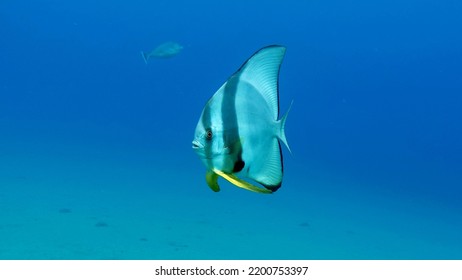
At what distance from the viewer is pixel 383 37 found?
6506 cm

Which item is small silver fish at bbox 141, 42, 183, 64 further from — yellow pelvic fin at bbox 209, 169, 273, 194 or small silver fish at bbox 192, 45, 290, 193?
yellow pelvic fin at bbox 209, 169, 273, 194

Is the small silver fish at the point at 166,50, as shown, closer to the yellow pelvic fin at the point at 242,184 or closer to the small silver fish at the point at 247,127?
the small silver fish at the point at 247,127

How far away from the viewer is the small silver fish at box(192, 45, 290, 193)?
1.31 m

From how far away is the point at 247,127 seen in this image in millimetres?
1376

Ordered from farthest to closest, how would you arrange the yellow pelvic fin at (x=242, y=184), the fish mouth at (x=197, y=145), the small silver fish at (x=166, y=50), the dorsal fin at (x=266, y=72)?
the small silver fish at (x=166, y=50) < the dorsal fin at (x=266, y=72) < the fish mouth at (x=197, y=145) < the yellow pelvic fin at (x=242, y=184)

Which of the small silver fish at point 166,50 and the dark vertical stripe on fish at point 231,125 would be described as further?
the small silver fish at point 166,50

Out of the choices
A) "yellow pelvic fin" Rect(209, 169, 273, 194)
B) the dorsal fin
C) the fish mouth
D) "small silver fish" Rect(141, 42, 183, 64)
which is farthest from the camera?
"small silver fish" Rect(141, 42, 183, 64)

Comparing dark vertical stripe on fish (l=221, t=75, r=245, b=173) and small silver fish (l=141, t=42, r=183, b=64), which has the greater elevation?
dark vertical stripe on fish (l=221, t=75, r=245, b=173)

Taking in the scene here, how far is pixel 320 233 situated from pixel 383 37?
6124cm

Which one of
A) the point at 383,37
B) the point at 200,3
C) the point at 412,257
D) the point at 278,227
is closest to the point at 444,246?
the point at 412,257

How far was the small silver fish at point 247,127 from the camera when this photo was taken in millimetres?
1306

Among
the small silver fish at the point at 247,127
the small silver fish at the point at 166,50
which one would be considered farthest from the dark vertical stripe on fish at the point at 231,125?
the small silver fish at the point at 166,50

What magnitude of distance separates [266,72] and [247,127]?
0.25 m

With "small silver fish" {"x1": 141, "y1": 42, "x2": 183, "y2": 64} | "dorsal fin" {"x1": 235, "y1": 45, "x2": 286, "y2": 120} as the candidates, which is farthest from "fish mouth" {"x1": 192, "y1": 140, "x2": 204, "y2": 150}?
"small silver fish" {"x1": 141, "y1": 42, "x2": 183, "y2": 64}
